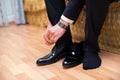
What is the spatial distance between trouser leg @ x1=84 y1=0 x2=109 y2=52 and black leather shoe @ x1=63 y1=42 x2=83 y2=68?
0.21 ft

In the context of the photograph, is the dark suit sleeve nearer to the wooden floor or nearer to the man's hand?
the man's hand

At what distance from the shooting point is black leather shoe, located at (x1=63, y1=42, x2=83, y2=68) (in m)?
1.00

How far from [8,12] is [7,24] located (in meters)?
0.23

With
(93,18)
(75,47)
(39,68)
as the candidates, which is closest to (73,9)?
(93,18)

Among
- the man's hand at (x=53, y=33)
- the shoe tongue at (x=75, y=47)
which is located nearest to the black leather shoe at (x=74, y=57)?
the shoe tongue at (x=75, y=47)

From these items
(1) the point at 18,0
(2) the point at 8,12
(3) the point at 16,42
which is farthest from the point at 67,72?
(2) the point at 8,12

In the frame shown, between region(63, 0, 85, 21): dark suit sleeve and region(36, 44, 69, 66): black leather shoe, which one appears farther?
region(36, 44, 69, 66): black leather shoe

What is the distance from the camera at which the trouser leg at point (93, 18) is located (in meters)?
0.92

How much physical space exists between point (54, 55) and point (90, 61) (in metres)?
0.22

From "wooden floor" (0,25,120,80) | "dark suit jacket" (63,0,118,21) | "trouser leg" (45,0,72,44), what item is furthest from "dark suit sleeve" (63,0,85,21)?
"wooden floor" (0,25,120,80)

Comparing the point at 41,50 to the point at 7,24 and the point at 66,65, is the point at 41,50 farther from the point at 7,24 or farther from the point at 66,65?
the point at 7,24

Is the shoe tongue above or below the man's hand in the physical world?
below

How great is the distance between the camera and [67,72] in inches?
38.1

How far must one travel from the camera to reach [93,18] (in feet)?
3.10
